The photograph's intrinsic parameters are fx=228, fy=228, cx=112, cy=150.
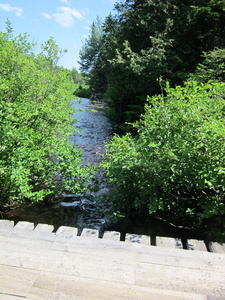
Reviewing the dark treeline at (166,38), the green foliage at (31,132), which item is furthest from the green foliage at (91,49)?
the green foliage at (31,132)

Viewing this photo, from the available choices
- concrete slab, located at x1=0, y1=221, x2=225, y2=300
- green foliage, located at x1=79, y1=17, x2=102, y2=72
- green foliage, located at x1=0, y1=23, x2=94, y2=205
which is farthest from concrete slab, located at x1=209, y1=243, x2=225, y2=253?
green foliage, located at x1=79, y1=17, x2=102, y2=72

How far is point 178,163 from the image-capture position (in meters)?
2.99

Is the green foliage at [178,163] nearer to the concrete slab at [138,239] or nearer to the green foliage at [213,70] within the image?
the concrete slab at [138,239]

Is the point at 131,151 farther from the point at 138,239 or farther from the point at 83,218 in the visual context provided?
the point at 83,218

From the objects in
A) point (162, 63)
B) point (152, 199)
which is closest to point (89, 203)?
point (152, 199)

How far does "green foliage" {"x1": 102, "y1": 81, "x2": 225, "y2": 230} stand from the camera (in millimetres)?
2795

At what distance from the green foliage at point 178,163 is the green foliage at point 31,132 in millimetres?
1045

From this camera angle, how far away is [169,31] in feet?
42.7

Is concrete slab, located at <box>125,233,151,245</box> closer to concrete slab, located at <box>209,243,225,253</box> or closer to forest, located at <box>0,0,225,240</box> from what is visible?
concrete slab, located at <box>209,243,225,253</box>

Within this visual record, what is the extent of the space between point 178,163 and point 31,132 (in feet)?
7.63

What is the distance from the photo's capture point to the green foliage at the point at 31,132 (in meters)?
3.30

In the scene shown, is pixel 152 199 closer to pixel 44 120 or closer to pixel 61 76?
pixel 44 120

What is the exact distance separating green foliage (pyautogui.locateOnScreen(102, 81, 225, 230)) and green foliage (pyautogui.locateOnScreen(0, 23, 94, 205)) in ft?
3.43

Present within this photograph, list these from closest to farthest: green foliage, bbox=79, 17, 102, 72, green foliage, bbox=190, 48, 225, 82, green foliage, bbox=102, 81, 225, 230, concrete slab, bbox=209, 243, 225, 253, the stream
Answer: concrete slab, bbox=209, 243, 225, 253, green foliage, bbox=102, 81, 225, 230, the stream, green foliage, bbox=190, 48, 225, 82, green foliage, bbox=79, 17, 102, 72
